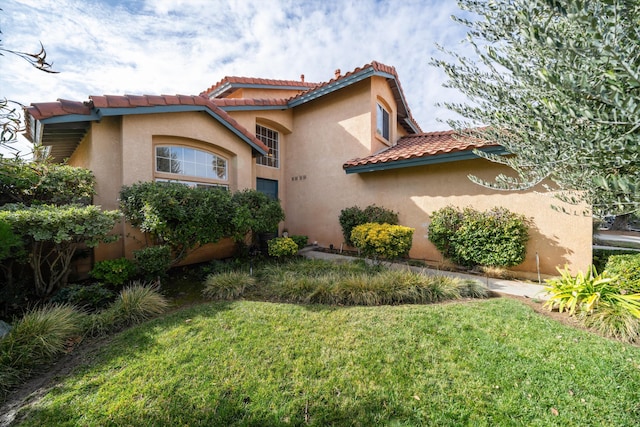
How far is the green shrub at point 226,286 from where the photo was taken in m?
5.07

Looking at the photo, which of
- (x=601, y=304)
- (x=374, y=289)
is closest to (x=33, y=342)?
(x=374, y=289)

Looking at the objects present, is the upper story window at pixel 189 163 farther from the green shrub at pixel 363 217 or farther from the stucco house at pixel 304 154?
the green shrub at pixel 363 217

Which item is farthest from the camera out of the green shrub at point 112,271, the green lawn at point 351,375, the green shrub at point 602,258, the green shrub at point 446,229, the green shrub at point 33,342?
the green shrub at point 446,229

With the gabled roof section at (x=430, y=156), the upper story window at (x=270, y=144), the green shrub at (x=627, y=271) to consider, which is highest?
the upper story window at (x=270, y=144)

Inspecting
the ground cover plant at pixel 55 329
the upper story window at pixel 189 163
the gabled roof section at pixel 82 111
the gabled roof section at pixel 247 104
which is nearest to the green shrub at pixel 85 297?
the ground cover plant at pixel 55 329

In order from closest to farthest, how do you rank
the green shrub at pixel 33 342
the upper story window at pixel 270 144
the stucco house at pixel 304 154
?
the green shrub at pixel 33 342
the stucco house at pixel 304 154
the upper story window at pixel 270 144

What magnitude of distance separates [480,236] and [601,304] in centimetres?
276

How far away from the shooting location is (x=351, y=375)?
273 centimetres

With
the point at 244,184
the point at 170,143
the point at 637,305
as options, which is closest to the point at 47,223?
the point at 170,143

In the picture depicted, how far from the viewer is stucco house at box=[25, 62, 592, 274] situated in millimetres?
5930

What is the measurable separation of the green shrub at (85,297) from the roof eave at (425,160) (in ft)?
A: 25.4

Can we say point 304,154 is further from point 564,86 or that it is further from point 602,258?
point 602,258

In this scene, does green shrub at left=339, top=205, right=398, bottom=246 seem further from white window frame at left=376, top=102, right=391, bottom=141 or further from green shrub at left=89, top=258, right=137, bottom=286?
green shrub at left=89, top=258, right=137, bottom=286

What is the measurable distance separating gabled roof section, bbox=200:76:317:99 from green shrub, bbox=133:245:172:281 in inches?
324
